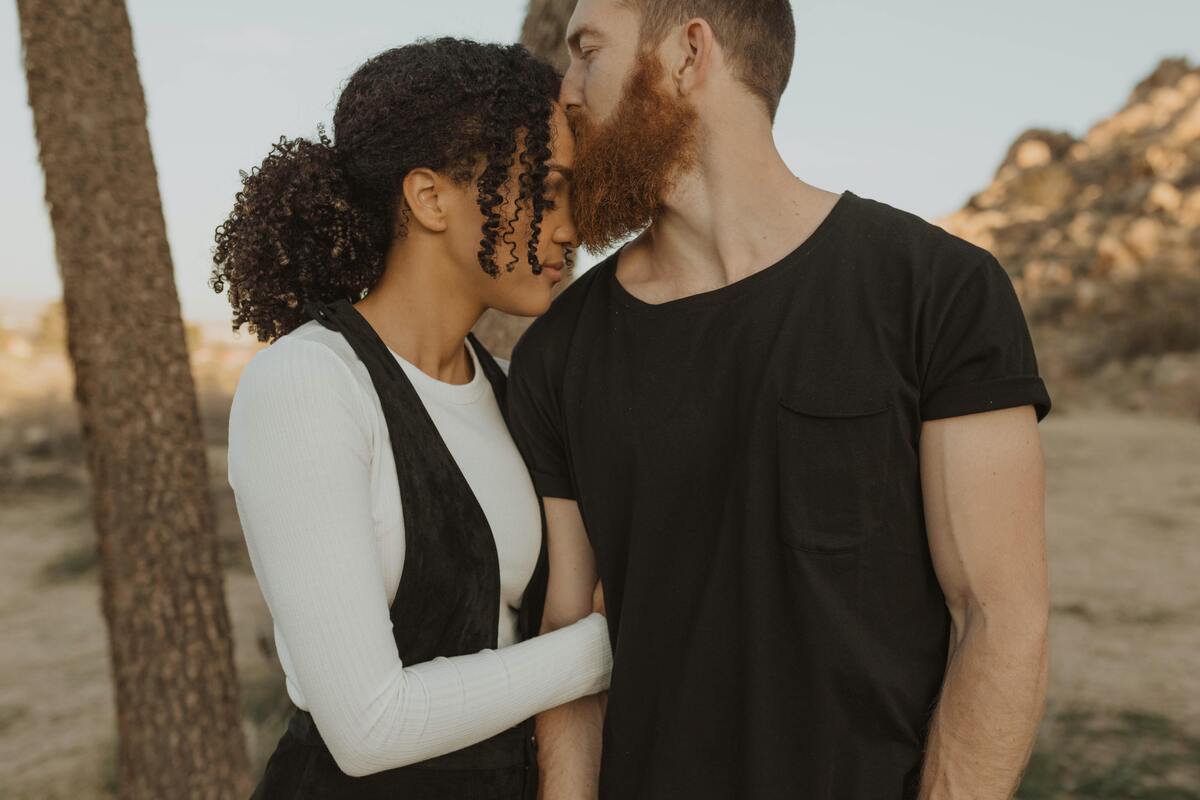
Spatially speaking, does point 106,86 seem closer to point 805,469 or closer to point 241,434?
point 241,434

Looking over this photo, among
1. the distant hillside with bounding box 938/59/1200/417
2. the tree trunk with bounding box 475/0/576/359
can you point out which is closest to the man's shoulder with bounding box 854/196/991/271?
the tree trunk with bounding box 475/0/576/359

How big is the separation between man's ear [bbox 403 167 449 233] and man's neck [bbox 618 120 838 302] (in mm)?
408

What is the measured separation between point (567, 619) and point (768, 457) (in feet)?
1.91

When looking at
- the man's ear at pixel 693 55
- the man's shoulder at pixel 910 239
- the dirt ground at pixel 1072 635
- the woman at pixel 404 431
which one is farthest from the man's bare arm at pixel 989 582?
the dirt ground at pixel 1072 635

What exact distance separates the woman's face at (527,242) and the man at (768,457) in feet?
0.17

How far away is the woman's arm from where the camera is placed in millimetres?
1593

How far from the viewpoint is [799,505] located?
1.65m

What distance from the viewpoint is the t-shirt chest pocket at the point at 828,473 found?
5.33ft

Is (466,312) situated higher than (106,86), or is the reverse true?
(106,86)

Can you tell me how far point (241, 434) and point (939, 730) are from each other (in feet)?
4.04

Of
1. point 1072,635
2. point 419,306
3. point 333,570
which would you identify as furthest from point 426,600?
point 1072,635

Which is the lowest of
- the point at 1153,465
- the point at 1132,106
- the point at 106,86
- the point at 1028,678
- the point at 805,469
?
the point at 1153,465

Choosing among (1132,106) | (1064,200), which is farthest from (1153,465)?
(1132,106)

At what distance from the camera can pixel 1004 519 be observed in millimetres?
1565
